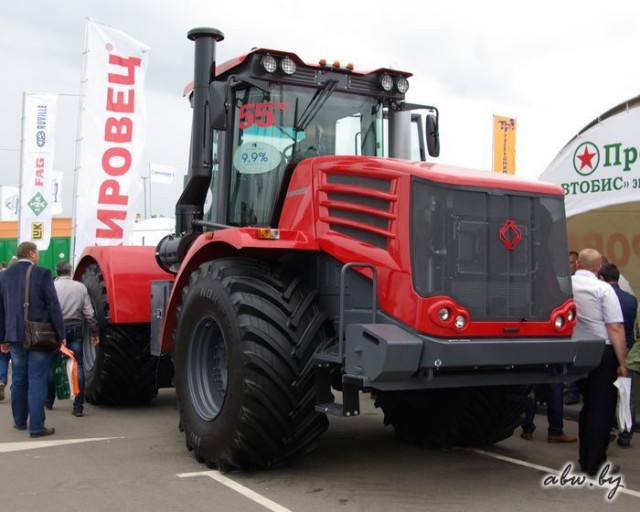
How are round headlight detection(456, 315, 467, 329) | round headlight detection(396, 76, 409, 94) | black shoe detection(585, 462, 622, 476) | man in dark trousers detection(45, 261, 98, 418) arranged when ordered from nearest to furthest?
1. round headlight detection(456, 315, 467, 329)
2. black shoe detection(585, 462, 622, 476)
3. round headlight detection(396, 76, 409, 94)
4. man in dark trousers detection(45, 261, 98, 418)

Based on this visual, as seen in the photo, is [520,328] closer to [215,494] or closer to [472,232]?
[472,232]

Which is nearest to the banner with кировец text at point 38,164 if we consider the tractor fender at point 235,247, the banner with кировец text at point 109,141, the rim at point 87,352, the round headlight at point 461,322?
the banner with кировец text at point 109,141

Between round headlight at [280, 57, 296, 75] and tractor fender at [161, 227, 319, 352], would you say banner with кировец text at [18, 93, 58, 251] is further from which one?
round headlight at [280, 57, 296, 75]

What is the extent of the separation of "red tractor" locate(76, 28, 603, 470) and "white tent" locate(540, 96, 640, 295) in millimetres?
3784

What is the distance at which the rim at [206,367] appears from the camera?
6.11m

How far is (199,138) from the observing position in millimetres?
6871

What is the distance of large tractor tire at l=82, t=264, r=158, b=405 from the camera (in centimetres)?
853

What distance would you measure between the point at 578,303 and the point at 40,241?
1232 centimetres

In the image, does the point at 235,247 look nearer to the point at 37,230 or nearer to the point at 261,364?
the point at 261,364

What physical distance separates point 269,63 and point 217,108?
2.07 feet

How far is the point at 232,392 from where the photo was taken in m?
5.44

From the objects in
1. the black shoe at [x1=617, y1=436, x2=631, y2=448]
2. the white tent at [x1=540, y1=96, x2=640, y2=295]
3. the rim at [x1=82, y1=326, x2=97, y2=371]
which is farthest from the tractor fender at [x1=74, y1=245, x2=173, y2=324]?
the white tent at [x1=540, y1=96, x2=640, y2=295]

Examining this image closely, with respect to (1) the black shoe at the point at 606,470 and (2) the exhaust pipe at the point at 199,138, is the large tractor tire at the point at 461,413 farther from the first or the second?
(2) the exhaust pipe at the point at 199,138
